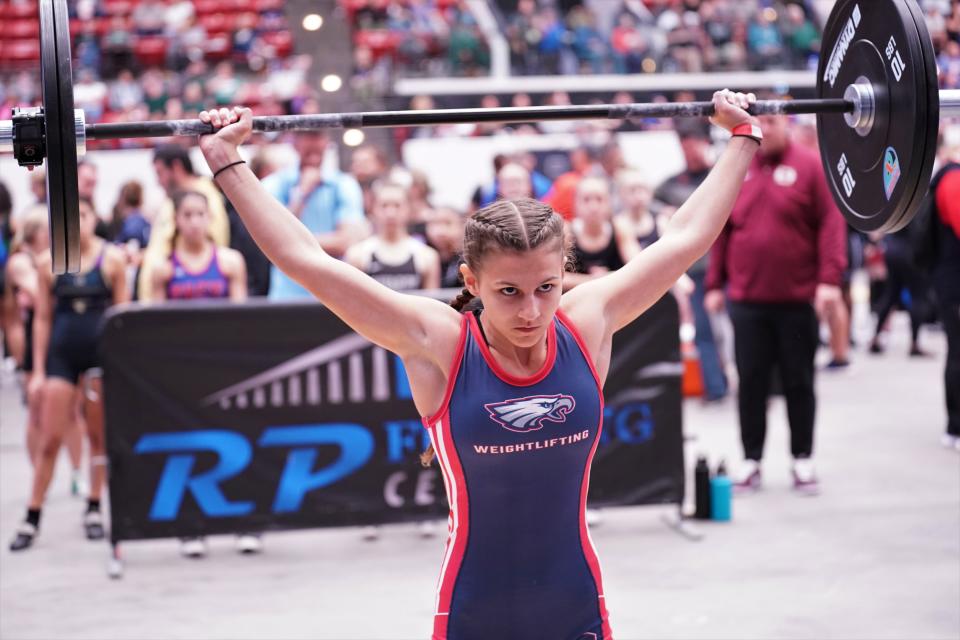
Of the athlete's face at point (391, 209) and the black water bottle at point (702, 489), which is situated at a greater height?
the athlete's face at point (391, 209)

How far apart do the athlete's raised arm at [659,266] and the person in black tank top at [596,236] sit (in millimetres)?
3611

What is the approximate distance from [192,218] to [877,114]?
3.69m

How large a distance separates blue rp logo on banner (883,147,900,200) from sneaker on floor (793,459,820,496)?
357cm

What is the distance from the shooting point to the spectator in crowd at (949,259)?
6.86 metres

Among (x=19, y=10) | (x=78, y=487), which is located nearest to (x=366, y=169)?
(x=78, y=487)

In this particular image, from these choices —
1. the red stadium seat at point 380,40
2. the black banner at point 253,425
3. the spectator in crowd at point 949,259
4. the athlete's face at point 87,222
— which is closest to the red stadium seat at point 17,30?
the red stadium seat at point 380,40

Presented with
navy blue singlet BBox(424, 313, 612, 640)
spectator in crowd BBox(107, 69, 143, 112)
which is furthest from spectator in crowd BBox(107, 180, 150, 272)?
spectator in crowd BBox(107, 69, 143, 112)

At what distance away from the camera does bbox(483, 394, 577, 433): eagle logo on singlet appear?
250 centimetres

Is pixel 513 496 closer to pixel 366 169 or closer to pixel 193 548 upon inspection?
pixel 193 548

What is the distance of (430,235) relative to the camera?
7574 millimetres

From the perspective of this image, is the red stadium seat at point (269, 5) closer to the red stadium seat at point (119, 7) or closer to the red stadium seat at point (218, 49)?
the red stadium seat at point (218, 49)

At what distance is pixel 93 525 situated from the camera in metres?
6.08

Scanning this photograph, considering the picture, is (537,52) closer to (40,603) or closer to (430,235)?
(430,235)

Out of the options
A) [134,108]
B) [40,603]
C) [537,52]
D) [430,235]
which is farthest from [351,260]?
[537,52]
